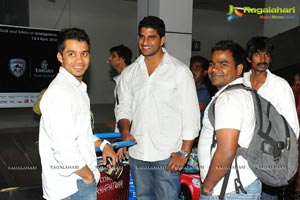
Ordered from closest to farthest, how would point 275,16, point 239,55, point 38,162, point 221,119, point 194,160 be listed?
1. point 221,119
2. point 239,55
3. point 194,160
4. point 38,162
5. point 275,16

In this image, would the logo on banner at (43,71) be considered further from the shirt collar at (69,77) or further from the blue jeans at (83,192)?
the blue jeans at (83,192)

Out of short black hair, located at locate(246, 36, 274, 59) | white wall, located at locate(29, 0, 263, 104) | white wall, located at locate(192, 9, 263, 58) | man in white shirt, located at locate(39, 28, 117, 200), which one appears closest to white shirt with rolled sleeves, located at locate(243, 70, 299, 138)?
short black hair, located at locate(246, 36, 274, 59)

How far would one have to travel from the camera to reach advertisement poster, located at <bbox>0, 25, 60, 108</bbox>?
7711 mm

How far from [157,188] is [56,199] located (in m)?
0.95

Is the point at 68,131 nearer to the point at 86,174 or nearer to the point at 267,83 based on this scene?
the point at 86,174

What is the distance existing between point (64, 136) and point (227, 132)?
81 centimetres

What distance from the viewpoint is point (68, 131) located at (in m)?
1.68

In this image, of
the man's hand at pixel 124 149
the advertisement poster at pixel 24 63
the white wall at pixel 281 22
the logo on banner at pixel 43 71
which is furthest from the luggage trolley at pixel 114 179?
the logo on banner at pixel 43 71

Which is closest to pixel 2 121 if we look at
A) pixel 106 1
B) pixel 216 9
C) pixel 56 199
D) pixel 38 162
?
pixel 38 162

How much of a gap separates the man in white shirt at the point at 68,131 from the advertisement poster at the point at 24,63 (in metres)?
6.33

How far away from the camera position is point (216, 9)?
46.0ft

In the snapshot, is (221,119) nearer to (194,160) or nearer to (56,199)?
(56,199)

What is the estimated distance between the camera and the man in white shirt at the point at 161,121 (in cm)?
249

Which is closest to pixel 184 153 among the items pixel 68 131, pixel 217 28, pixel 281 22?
pixel 68 131
